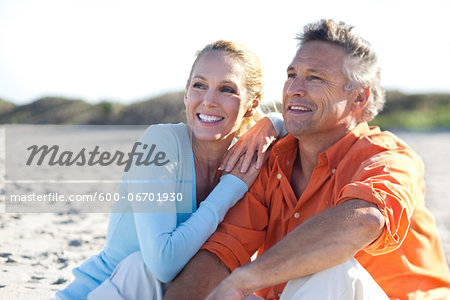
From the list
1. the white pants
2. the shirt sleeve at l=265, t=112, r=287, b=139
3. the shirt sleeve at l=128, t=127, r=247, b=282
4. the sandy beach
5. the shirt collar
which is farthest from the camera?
the sandy beach

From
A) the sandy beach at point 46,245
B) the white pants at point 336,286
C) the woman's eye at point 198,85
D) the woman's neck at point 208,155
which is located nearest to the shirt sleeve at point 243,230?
the woman's neck at point 208,155

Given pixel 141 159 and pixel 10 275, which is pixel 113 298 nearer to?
pixel 141 159

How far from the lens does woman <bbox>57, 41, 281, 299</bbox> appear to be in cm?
236

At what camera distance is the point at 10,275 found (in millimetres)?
3453

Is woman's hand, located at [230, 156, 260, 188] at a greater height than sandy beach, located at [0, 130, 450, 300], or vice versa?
woman's hand, located at [230, 156, 260, 188]

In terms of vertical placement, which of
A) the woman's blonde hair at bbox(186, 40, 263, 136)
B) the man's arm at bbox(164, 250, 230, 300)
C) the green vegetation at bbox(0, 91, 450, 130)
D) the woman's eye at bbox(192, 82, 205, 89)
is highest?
the woman's blonde hair at bbox(186, 40, 263, 136)

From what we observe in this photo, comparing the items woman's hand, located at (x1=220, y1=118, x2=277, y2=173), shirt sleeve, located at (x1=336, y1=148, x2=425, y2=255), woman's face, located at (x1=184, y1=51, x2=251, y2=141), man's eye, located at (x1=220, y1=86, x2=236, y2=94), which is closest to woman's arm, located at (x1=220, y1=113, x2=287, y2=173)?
woman's hand, located at (x1=220, y1=118, x2=277, y2=173)

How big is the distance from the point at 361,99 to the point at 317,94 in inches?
12.8

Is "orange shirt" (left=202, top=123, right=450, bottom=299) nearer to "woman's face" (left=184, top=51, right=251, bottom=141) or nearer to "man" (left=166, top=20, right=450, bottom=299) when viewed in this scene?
"man" (left=166, top=20, right=450, bottom=299)

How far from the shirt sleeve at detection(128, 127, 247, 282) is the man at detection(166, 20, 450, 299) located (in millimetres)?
80

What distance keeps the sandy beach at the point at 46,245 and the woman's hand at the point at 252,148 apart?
1.46 m

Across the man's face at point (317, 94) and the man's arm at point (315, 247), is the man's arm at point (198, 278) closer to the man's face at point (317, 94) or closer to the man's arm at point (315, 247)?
the man's arm at point (315, 247)

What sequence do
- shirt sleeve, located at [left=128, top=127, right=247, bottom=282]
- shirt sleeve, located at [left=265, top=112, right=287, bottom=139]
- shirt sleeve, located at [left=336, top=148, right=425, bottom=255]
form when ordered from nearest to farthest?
shirt sleeve, located at [left=336, top=148, right=425, bottom=255]
shirt sleeve, located at [left=128, top=127, right=247, bottom=282]
shirt sleeve, located at [left=265, top=112, right=287, bottom=139]

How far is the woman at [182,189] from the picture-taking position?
2355 mm
